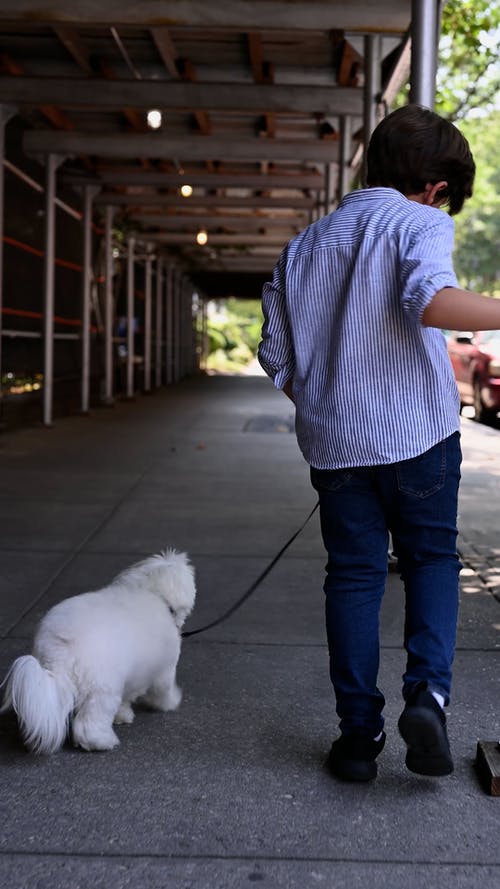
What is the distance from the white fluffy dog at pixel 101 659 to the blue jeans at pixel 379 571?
61 cm

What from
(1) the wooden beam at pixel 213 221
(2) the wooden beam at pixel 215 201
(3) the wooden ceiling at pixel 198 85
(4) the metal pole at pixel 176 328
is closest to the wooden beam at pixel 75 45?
(3) the wooden ceiling at pixel 198 85

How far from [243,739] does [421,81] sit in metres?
3.28

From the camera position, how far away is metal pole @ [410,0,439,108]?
515 cm

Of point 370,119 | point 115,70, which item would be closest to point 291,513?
point 370,119

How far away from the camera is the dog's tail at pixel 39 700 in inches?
114

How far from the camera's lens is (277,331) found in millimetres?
3102

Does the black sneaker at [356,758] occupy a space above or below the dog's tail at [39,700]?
below

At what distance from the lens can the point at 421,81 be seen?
5145 millimetres

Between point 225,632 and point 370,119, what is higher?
point 370,119

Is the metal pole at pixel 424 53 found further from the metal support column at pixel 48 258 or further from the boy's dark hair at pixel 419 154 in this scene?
the metal support column at pixel 48 258

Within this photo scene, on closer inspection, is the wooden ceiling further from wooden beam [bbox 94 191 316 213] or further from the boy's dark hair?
the boy's dark hair

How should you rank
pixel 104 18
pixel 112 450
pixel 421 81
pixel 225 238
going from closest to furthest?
pixel 421 81
pixel 104 18
pixel 112 450
pixel 225 238

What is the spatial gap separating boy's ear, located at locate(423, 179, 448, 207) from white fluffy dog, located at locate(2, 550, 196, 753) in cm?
138

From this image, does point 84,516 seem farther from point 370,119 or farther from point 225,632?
point 370,119
